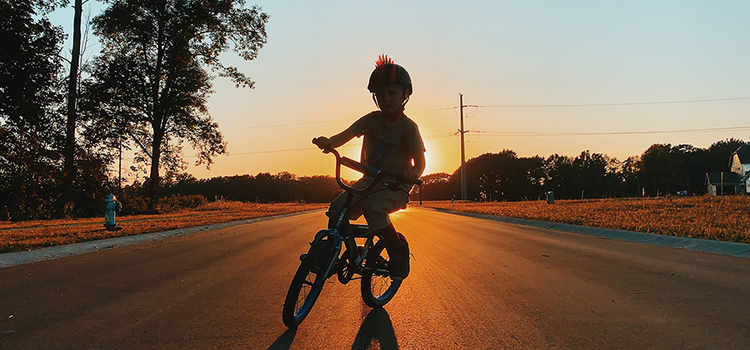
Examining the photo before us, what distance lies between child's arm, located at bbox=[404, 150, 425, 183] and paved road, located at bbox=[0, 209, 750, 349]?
1.07 meters

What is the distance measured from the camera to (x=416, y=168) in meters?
3.87

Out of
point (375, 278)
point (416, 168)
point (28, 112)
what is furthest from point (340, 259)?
point (28, 112)

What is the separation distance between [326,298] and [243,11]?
3048 centimetres

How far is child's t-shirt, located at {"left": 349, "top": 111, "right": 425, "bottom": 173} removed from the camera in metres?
3.94

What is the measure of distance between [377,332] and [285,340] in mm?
630

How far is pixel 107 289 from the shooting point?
4930 mm

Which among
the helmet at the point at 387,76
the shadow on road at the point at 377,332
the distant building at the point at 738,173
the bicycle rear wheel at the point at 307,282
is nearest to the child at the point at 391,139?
the helmet at the point at 387,76

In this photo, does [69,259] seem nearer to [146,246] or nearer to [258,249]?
[146,246]

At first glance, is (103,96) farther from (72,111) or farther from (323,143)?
(323,143)

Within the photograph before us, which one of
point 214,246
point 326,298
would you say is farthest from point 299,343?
point 214,246

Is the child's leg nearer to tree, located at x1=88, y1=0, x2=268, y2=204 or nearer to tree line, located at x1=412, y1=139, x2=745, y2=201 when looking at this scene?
tree, located at x1=88, y1=0, x2=268, y2=204

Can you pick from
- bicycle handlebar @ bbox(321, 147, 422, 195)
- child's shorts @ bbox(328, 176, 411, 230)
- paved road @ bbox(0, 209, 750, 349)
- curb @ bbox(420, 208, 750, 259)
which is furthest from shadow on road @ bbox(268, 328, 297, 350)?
curb @ bbox(420, 208, 750, 259)

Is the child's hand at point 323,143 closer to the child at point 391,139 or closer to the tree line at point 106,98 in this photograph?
the child at point 391,139

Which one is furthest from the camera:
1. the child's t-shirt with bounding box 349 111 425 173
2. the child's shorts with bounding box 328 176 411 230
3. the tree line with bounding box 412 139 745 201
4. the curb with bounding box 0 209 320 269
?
the tree line with bounding box 412 139 745 201
